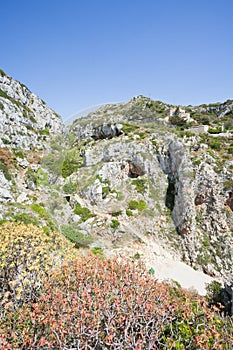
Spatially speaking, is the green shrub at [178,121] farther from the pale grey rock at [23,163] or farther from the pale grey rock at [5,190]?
the pale grey rock at [5,190]

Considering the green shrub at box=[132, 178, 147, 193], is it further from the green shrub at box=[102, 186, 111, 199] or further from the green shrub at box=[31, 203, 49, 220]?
the green shrub at box=[31, 203, 49, 220]

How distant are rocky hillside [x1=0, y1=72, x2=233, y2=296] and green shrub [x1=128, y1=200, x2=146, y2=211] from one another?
123mm

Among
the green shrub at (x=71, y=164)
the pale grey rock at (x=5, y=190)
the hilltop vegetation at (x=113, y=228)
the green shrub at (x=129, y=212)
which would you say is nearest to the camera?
the hilltop vegetation at (x=113, y=228)

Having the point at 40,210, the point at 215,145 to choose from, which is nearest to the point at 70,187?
the point at 40,210

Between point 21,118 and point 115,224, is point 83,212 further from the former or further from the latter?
point 21,118

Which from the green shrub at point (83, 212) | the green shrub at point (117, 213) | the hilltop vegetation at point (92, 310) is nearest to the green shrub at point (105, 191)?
the green shrub at point (117, 213)

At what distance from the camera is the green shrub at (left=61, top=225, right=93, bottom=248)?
17.9m

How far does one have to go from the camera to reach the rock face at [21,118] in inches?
1396

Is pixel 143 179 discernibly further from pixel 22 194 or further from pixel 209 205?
pixel 22 194

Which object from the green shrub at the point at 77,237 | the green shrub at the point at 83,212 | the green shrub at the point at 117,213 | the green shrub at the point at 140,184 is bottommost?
the green shrub at the point at 77,237

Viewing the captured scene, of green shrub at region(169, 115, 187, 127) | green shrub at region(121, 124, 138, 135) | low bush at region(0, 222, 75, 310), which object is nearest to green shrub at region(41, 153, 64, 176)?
green shrub at region(121, 124, 138, 135)

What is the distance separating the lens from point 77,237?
1859 centimetres

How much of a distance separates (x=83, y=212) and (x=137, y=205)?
6.32m

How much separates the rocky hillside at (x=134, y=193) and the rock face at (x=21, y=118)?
0.36m
